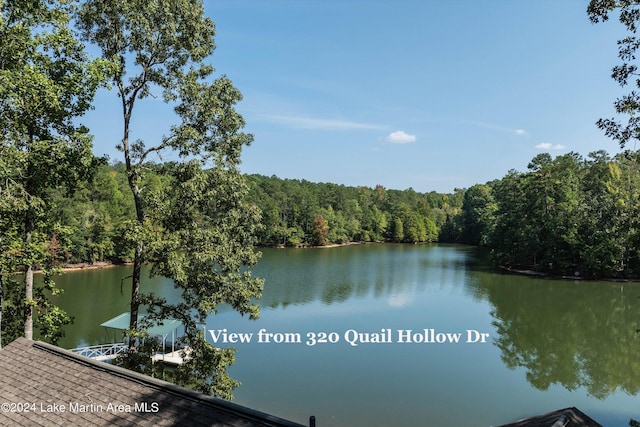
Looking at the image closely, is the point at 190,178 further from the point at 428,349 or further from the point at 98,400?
the point at 428,349

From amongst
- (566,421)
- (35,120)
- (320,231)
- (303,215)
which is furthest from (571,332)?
(303,215)

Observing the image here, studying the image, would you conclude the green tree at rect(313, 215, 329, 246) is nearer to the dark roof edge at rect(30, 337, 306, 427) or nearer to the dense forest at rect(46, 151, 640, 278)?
the dense forest at rect(46, 151, 640, 278)

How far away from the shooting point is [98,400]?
481 centimetres

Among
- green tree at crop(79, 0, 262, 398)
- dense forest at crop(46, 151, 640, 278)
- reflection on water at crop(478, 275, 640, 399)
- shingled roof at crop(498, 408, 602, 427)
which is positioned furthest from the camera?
dense forest at crop(46, 151, 640, 278)

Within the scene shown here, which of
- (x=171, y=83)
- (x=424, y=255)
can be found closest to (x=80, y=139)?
(x=171, y=83)

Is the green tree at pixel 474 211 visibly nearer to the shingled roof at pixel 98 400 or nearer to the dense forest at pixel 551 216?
the dense forest at pixel 551 216

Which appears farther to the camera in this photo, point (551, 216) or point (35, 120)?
point (551, 216)

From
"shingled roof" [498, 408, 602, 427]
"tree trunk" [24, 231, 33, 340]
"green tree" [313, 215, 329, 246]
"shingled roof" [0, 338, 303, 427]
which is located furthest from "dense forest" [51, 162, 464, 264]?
"shingled roof" [498, 408, 602, 427]

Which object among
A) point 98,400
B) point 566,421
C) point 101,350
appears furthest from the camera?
point 101,350

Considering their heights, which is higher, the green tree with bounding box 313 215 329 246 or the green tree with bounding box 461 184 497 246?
the green tree with bounding box 461 184 497 246

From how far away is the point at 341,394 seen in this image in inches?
494

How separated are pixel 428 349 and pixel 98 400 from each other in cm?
1413

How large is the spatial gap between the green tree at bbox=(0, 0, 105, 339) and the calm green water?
279 inches

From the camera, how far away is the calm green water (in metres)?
12.0
